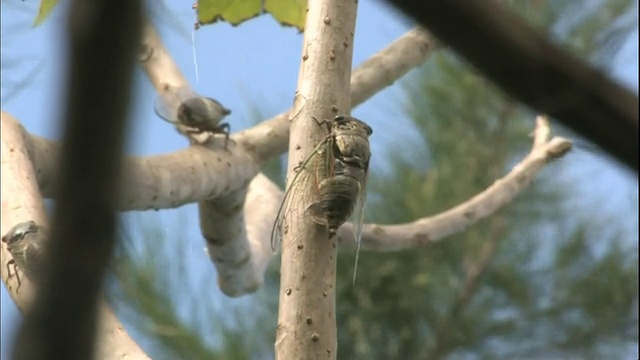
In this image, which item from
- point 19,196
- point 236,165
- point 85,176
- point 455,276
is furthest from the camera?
point 455,276

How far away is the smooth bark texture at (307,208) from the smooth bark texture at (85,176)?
1.05 feet

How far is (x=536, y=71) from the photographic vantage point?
134mm

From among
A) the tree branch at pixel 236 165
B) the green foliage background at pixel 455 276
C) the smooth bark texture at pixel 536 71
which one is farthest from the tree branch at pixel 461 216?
the smooth bark texture at pixel 536 71

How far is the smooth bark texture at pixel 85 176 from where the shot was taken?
10cm

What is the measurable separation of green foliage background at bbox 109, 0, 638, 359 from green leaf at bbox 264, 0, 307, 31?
0.71 m

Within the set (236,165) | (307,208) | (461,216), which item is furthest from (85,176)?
(461,216)

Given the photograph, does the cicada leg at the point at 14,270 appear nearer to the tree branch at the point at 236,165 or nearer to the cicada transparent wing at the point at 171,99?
the tree branch at the point at 236,165

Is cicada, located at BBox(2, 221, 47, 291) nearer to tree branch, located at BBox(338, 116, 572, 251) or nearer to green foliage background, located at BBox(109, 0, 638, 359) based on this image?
tree branch, located at BBox(338, 116, 572, 251)

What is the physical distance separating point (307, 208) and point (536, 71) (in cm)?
32

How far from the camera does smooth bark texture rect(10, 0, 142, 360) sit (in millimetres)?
102

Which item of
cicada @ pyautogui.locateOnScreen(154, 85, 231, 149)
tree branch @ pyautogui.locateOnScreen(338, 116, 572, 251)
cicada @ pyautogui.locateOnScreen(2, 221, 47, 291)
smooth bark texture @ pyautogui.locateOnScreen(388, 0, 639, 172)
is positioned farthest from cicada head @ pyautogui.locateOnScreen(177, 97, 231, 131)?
smooth bark texture @ pyautogui.locateOnScreen(388, 0, 639, 172)

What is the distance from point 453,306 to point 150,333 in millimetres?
431

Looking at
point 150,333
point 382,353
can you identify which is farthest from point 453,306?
point 150,333

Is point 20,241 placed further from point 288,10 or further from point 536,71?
point 536,71
